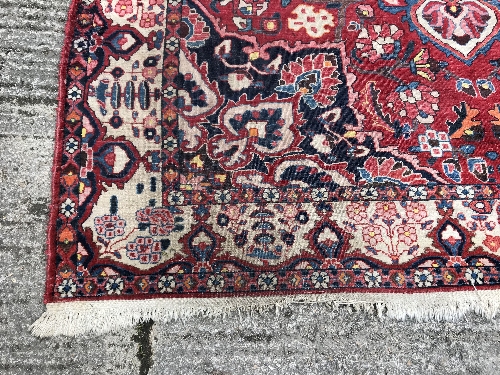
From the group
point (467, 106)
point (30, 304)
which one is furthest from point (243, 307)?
point (467, 106)

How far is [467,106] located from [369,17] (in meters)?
0.35

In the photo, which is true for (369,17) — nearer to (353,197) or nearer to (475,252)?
(353,197)

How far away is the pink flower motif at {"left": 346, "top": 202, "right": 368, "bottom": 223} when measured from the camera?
1.07m

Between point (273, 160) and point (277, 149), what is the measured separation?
3 cm

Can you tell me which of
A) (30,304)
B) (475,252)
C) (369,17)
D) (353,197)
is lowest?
(30,304)

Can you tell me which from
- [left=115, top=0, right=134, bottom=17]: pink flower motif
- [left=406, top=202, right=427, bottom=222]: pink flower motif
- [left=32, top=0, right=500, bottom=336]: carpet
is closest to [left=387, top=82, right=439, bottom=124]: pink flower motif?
[left=32, top=0, right=500, bottom=336]: carpet

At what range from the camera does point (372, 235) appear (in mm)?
1055

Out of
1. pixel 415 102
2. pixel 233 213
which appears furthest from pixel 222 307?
pixel 415 102

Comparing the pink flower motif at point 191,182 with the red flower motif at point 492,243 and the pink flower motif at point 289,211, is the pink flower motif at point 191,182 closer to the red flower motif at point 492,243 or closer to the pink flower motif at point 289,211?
the pink flower motif at point 289,211

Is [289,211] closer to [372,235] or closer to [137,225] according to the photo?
[372,235]

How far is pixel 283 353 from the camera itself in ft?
3.36

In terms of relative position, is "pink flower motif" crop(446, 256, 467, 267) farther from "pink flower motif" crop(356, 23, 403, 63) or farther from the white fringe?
"pink flower motif" crop(356, 23, 403, 63)

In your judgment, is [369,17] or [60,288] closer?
[60,288]

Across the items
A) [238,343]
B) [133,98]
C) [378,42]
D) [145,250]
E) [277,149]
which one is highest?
[378,42]
